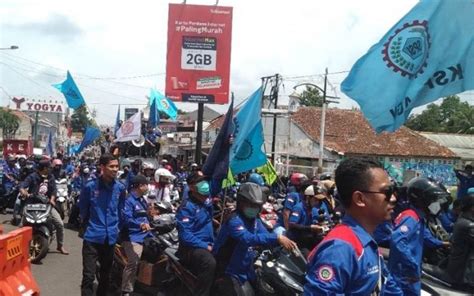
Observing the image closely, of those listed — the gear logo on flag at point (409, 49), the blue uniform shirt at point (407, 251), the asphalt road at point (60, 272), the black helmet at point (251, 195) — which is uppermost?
the gear logo on flag at point (409, 49)

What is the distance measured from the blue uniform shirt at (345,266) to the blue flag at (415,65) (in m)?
3.76

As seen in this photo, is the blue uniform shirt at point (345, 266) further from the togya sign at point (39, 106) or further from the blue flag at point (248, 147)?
the togya sign at point (39, 106)

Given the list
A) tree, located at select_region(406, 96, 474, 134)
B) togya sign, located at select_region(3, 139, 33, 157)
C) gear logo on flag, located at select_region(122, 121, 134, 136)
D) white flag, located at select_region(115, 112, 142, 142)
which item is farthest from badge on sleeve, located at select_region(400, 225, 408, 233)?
tree, located at select_region(406, 96, 474, 134)

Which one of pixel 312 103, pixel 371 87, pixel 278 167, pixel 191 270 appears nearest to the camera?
pixel 191 270

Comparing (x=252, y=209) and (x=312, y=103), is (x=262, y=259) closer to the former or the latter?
(x=252, y=209)

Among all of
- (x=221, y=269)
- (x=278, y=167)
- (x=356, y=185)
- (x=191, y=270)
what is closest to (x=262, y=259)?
(x=221, y=269)

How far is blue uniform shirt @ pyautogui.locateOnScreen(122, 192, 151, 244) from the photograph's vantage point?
7086 mm

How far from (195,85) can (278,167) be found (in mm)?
10604

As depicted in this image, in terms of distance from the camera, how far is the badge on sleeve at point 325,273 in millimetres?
2225

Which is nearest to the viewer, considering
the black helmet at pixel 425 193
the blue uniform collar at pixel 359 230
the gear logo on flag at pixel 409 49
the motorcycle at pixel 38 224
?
the blue uniform collar at pixel 359 230

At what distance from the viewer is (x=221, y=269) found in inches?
208

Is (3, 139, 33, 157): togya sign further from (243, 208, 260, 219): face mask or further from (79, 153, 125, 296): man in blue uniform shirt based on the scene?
(243, 208, 260, 219): face mask

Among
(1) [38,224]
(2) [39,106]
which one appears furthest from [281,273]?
(2) [39,106]

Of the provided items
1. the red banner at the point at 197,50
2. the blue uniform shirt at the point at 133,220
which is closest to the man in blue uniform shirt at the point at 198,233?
the blue uniform shirt at the point at 133,220
